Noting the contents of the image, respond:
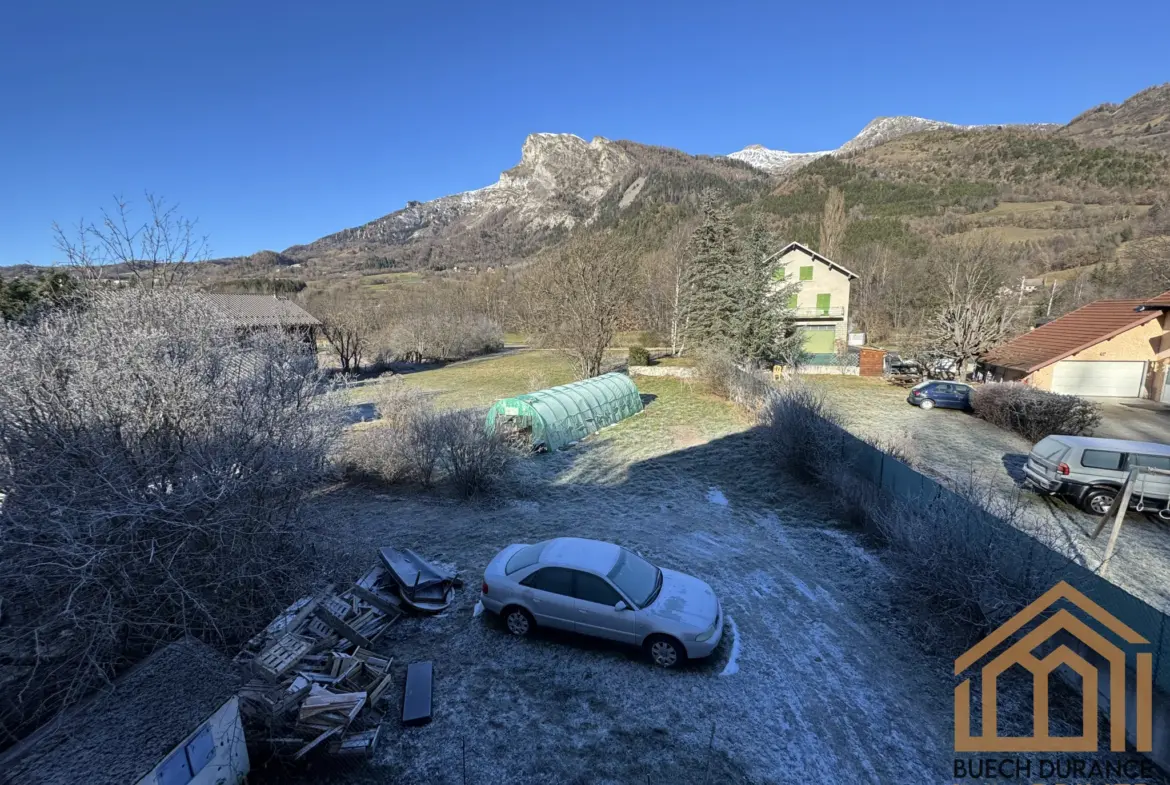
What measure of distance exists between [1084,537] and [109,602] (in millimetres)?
16926

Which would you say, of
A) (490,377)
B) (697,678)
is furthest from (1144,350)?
(490,377)

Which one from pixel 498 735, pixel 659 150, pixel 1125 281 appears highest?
pixel 659 150

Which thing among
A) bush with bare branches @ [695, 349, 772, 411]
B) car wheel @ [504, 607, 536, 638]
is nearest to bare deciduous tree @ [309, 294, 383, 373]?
bush with bare branches @ [695, 349, 772, 411]

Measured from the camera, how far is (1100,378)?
2306 centimetres

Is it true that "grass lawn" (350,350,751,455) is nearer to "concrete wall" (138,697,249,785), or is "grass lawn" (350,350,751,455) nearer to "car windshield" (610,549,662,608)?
"car windshield" (610,549,662,608)

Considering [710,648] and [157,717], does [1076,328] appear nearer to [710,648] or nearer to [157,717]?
[710,648]

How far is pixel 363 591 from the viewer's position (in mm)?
7465

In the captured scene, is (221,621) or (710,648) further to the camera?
(710,648)

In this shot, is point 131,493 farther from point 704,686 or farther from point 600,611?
point 704,686

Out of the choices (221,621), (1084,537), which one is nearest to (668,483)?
(1084,537)

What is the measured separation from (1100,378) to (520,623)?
30284mm

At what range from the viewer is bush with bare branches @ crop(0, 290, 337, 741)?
4.72 m

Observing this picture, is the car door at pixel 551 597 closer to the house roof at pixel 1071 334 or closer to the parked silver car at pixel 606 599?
the parked silver car at pixel 606 599

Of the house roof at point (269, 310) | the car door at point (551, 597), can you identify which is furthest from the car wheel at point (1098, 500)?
the house roof at point (269, 310)
